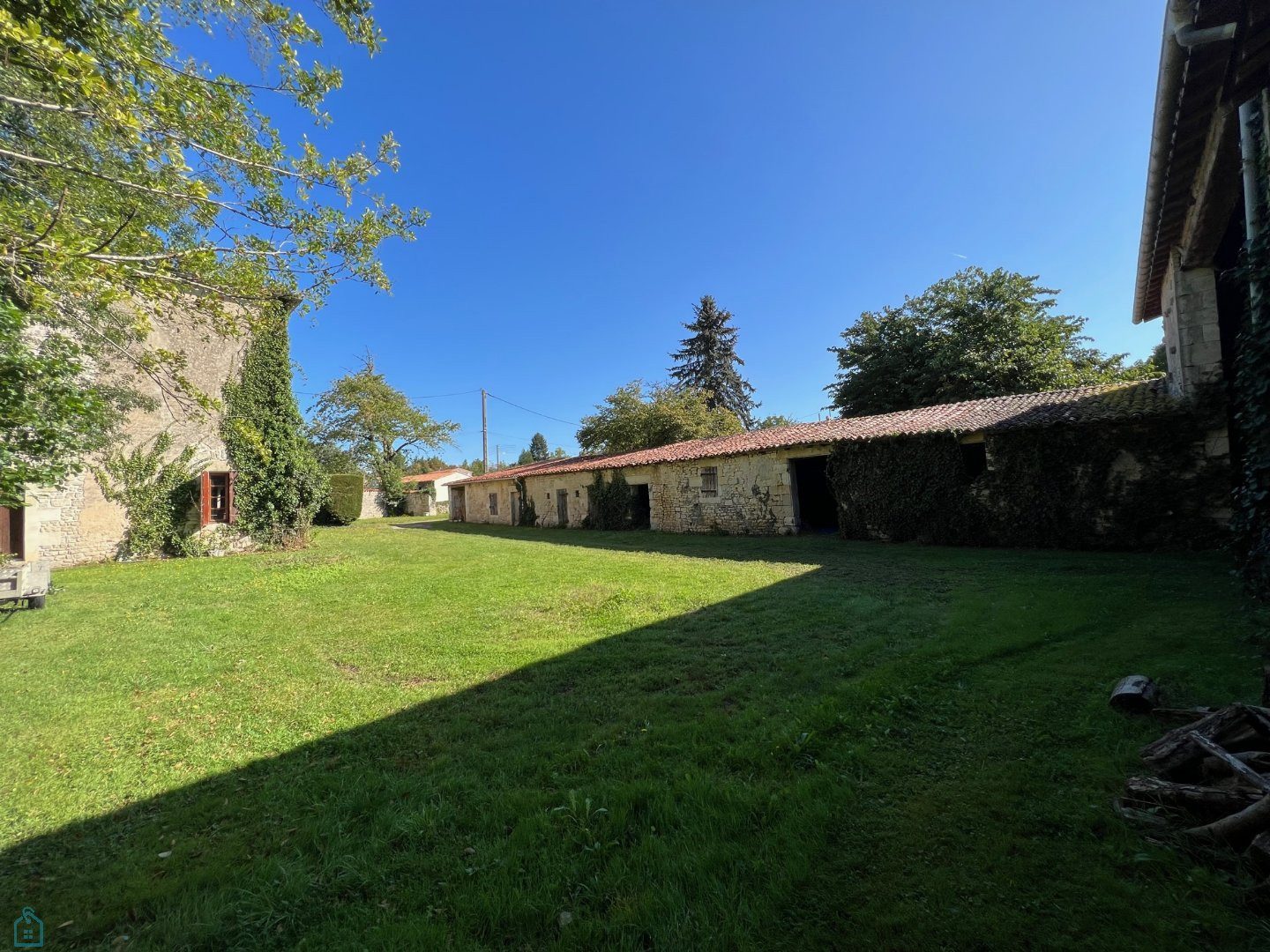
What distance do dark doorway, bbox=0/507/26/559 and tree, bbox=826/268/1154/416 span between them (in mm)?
27107

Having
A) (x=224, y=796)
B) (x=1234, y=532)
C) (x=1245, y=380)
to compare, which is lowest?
(x=224, y=796)

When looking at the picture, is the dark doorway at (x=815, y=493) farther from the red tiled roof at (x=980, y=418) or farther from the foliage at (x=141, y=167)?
the foliage at (x=141, y=167)

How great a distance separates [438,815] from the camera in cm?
244

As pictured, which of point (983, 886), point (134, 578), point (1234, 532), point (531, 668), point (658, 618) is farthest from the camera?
point (134, 578)

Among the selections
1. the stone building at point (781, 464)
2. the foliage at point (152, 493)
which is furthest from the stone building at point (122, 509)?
the stone building at point (781, 464)

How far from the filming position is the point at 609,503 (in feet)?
62.7

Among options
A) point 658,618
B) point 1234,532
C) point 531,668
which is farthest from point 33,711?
point 1234,532

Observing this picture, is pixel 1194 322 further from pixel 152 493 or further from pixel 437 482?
pixel 437 482

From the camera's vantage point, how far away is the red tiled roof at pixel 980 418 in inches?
382

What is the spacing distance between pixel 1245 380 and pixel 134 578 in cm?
1580

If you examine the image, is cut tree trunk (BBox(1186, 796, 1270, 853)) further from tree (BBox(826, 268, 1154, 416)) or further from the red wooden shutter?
tree (BBox(826, 268, 1154, 416))

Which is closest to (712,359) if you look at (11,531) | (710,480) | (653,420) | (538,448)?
(653,420)

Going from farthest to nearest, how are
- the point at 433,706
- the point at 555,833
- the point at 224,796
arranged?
the point at 433,706, the point at 224,796, the point at 555,833

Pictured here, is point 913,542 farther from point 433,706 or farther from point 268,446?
point 268,446
